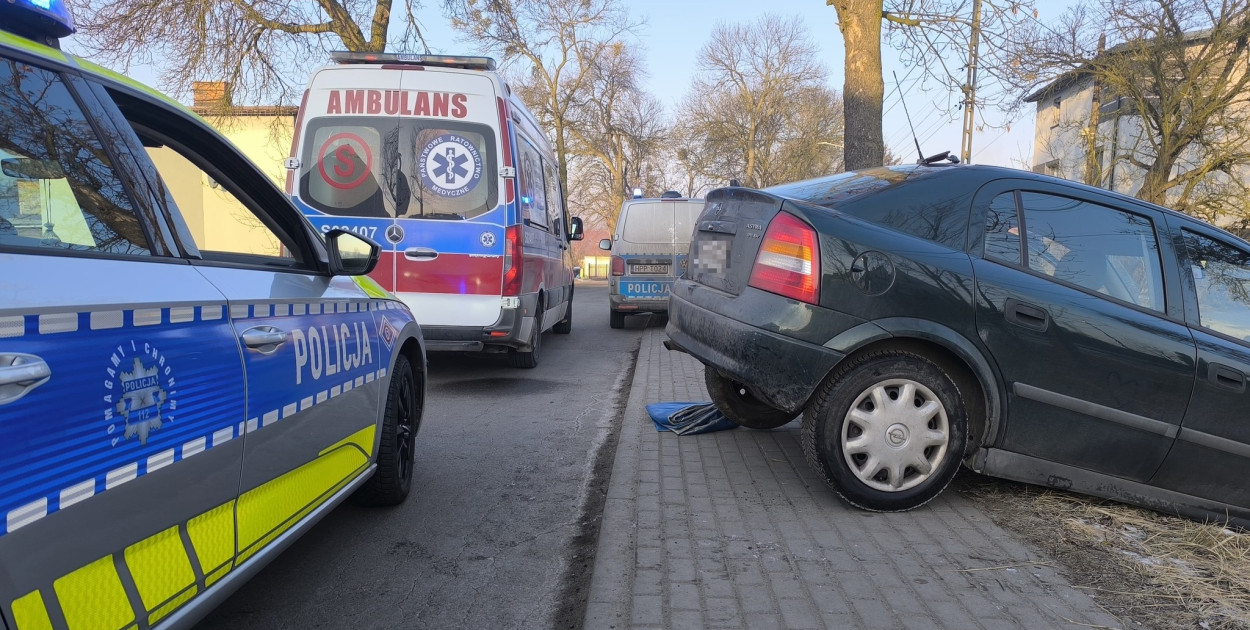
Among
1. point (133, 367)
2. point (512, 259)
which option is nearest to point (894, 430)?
point (133, 367)

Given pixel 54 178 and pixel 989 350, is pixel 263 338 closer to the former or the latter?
pixel 54 178

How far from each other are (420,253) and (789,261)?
3.97m

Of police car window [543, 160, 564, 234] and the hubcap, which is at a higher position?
police car window [543, 160, 564, 234]

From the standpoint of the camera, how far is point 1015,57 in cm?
1060

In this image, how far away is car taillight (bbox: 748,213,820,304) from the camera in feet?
11.7

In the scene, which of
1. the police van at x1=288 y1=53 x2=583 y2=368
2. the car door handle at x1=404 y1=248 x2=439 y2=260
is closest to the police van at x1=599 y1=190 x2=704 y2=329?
the police van at x1=288 y1=53 x2=583 y2=368

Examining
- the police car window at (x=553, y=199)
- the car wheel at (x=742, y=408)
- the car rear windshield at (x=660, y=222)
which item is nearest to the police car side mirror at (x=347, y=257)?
the car wheel at (x=742, y=408)

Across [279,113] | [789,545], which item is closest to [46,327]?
[789,545]

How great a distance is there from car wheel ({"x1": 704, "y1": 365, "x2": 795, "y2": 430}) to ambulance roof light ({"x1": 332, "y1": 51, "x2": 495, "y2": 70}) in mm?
3687

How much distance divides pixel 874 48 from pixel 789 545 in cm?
810

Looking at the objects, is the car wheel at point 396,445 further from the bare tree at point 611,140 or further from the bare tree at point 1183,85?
the bare tree at point 611,140

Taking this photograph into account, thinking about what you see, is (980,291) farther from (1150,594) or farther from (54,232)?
(54,232)

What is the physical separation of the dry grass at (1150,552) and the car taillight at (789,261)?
55.0 inches

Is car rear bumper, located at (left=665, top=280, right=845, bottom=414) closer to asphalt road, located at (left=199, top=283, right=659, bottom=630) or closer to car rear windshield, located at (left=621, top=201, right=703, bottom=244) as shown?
asphalt road, located at (left=199, top=283, right=659, bottom=630)
